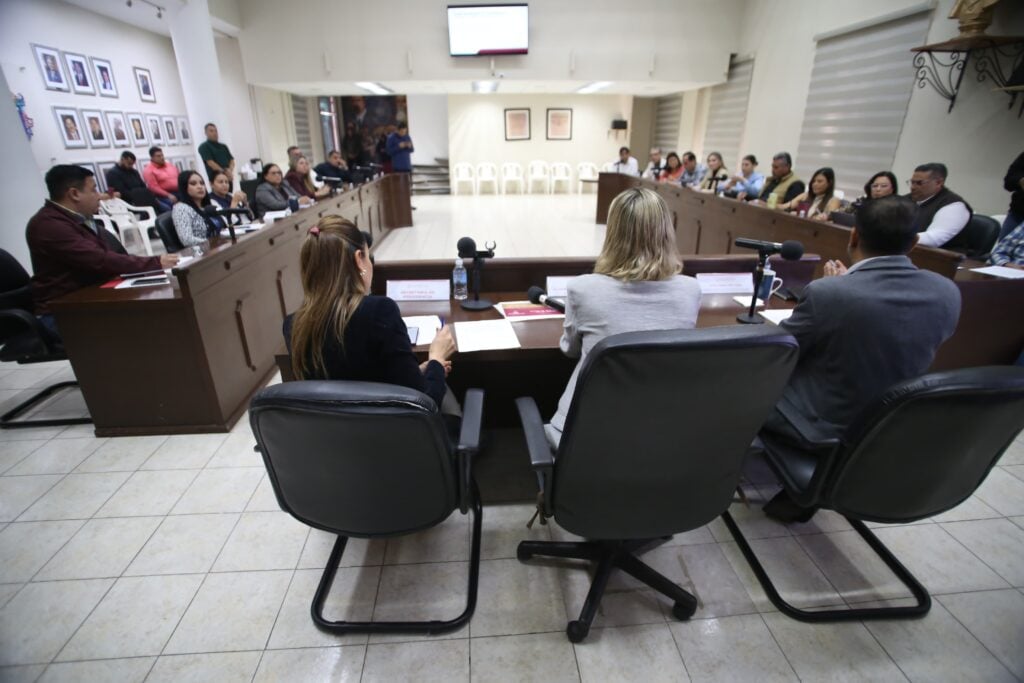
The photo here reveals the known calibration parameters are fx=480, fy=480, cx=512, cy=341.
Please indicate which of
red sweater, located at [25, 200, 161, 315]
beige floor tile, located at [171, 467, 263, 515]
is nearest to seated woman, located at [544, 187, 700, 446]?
beige floor tile, located at [171, 467, 263, 515]

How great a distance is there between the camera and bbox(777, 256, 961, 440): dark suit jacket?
4.49 ft

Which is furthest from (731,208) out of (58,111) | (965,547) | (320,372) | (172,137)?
(172,137)

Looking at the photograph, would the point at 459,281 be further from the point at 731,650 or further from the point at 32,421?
the point at 32,421

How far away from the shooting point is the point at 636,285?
141cm

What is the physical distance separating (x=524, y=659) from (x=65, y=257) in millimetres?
2876

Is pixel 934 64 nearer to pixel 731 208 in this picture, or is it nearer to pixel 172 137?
pixel 731 208

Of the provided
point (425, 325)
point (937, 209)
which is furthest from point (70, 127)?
point (937, 209)

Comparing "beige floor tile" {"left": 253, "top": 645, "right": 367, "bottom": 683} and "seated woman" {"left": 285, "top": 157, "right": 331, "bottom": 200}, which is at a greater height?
"seated woman" {"left": 285, "top": 157, "right": 331, "bottom": 200}

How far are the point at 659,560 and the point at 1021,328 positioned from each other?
8.63 feet

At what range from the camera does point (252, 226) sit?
3539 millimetres

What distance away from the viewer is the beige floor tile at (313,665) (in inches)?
55.2

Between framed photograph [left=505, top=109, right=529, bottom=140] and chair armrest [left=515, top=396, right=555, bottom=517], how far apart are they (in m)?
11.9

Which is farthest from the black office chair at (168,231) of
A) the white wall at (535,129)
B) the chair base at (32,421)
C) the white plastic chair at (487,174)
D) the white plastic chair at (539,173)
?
the white plastic chair at (539,173)

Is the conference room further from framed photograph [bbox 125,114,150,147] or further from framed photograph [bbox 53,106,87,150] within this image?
framed photograph [bbox 125,114,150,147]
